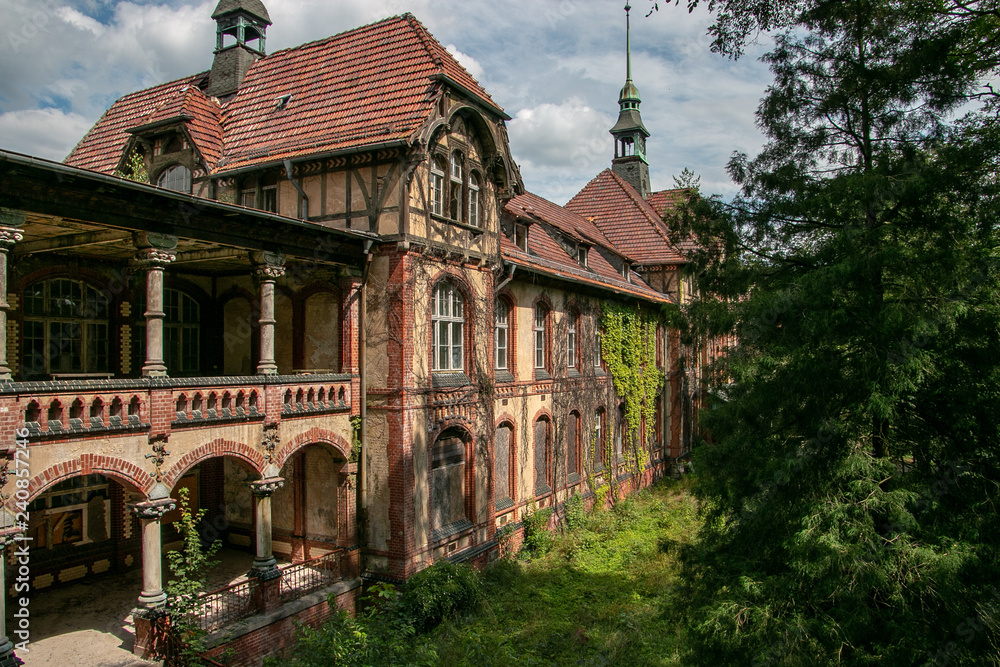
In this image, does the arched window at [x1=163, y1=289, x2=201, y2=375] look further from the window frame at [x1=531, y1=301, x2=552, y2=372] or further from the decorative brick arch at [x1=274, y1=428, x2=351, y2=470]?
the window frame at [x1=531, y1=301, x2=552, y2=372]

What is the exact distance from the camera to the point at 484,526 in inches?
606

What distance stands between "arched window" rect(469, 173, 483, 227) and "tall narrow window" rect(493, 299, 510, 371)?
248 cm

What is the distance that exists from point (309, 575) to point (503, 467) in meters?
5.83

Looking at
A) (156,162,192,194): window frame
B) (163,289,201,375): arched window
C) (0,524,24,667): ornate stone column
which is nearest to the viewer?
(0,524,24,667): ornate stone column

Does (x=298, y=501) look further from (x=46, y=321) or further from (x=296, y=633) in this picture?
(x=46, y=321)

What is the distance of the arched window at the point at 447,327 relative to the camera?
1410 cm

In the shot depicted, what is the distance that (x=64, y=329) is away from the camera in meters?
12.5

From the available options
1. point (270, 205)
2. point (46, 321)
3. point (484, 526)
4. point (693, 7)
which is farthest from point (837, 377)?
point (46, 321)

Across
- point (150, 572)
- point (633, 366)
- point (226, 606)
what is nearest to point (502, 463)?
point (226, 606)

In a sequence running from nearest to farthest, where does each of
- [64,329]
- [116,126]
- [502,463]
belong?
Answer: [64,329]
[502,463]
[116,126]

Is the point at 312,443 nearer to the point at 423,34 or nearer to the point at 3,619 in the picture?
the point at 3,619

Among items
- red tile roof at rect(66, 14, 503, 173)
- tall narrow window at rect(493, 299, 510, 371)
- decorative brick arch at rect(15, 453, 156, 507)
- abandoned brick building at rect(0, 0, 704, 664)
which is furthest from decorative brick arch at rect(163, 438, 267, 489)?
tall narrow window at rect(493, 299, 510, 371)

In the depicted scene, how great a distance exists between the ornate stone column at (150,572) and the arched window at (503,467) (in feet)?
27.7

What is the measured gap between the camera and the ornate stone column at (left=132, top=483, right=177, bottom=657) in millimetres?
9383
